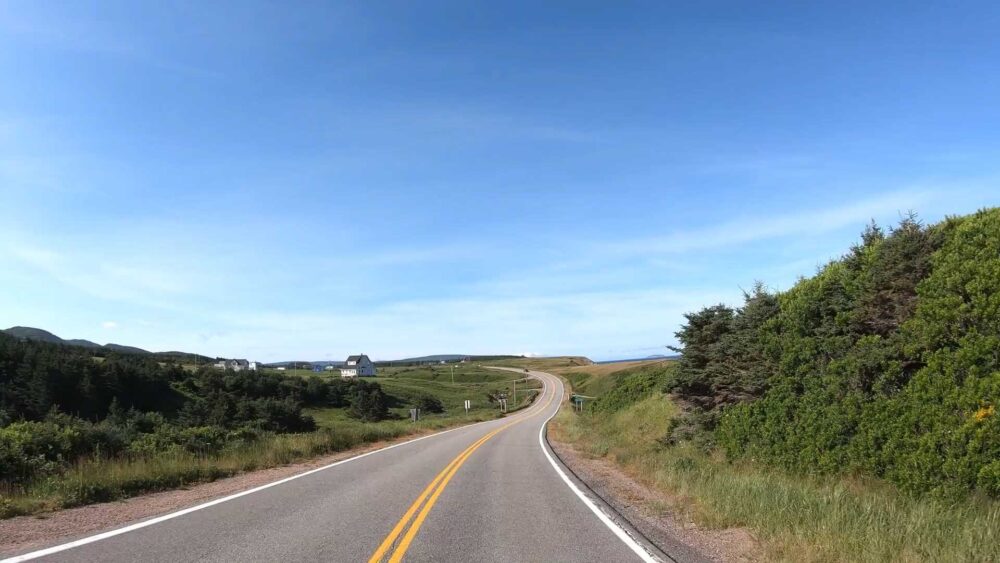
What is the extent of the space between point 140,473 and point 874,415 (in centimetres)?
1333

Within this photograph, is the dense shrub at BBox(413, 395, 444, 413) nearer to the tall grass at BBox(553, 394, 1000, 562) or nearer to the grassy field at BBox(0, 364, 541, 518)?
the grassy field at BBox(0, 364, 541, 518)

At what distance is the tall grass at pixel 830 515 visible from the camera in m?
6.16

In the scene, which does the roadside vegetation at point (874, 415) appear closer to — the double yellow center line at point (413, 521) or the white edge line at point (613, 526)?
the white edge line at point (613, 526)

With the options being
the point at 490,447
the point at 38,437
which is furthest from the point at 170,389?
the point at 38,437

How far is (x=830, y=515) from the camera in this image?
7.47 meters

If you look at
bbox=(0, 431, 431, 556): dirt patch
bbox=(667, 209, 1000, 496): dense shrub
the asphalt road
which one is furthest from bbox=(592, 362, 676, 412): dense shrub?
bbox=(0, 431, 431, 556): dirt patch

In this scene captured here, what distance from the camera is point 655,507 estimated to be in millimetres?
10445

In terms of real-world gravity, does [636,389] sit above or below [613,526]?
above

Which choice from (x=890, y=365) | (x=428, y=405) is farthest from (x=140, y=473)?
(x=428, y=405)

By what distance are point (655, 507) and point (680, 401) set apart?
977 centimetres

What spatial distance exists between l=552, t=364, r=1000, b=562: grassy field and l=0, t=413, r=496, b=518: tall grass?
10015 mm

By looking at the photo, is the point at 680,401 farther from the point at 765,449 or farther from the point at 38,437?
the point at 38,437

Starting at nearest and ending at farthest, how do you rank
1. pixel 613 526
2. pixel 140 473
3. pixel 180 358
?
pixel 613 526 → pixel 140 473 → pixel 180 358

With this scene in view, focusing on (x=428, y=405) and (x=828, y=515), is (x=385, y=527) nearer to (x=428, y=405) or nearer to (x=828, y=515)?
(x=828, y=515)
